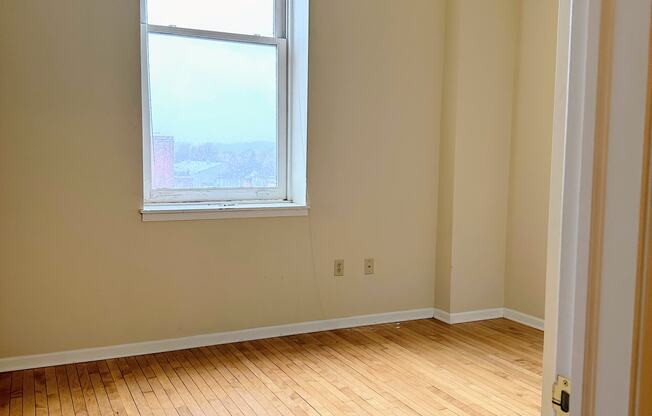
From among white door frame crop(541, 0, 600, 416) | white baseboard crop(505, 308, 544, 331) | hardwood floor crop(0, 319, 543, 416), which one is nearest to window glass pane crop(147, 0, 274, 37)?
hardwood floor crop(0, 319, 543, 416)

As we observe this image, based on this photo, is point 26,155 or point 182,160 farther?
point 182,160

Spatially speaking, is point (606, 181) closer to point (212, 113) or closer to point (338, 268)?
point (212, 113)

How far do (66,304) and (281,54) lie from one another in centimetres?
187

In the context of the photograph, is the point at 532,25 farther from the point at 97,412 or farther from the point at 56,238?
the point at 97,412

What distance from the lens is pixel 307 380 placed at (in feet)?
9.66

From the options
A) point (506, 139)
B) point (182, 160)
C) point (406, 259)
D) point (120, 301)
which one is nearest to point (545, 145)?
point (506, 139)

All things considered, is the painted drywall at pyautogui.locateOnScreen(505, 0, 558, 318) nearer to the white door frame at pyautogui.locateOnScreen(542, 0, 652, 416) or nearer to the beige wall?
the beige wall

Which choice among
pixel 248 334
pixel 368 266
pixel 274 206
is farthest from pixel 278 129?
pixel 248 334

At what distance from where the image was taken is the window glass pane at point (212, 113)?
11.1 ft

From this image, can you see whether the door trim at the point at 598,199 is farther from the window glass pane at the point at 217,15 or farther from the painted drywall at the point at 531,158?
the painted drywall at the point at 531,158

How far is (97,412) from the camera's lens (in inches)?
100

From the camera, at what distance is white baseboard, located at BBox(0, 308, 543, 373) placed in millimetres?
3051

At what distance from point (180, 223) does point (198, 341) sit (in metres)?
0.68

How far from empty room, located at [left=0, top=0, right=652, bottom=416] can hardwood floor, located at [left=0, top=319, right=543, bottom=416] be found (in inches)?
0.6
